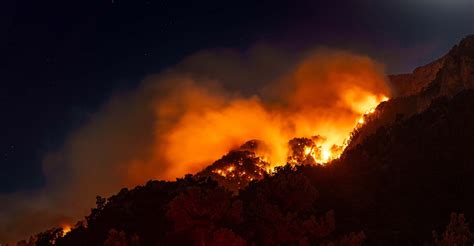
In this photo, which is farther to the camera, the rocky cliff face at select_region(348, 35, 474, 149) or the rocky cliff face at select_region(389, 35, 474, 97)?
the rocky cliff face at select_region(348, 35, 474, 149)

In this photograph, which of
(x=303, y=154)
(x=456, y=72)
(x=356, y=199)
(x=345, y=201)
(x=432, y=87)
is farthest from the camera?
(x=303, y=154)

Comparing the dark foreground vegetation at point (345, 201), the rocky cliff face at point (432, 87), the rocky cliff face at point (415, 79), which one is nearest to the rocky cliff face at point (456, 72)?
the rocky cliff face at point (432, 87)

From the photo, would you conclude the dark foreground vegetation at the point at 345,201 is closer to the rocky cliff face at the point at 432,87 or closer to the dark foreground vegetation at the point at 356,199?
the dark foreground vegetation at the point at 356,199

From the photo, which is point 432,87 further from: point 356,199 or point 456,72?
point 356,199

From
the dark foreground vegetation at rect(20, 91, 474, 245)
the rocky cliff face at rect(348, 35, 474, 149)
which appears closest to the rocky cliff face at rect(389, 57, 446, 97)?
the rocky cliff face at rect(348, 35, 474, 149)

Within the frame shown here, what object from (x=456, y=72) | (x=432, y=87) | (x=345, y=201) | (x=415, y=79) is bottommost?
(x=345, y=201)

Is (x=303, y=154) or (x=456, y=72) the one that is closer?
(x=456, y=72)

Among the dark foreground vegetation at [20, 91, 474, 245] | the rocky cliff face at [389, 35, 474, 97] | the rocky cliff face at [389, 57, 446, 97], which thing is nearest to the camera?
the dark foreground vegetation at [20, 91, 474, 245]

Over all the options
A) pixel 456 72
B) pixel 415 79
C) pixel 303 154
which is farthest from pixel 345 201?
pixel 415 79

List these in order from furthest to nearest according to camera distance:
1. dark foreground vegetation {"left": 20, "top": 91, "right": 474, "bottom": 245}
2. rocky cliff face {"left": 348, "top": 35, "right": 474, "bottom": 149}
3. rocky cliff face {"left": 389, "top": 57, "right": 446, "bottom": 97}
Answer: rocky cliff face {"left": 389, "top": 57, "right": 446, "bottom": 97}
rocky cliff face {"left": 348, "top": 35, "right": 474, "bottom": 149}
dark foreground vegetation {"left": 20, "top": 91, "right": 474, "bottom": 245}

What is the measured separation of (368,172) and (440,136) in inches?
463

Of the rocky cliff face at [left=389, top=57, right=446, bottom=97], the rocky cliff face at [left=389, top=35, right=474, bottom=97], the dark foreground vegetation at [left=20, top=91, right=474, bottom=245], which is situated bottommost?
the dark foreground vegetation at [left=20, top=91, right=474, bottom=245]

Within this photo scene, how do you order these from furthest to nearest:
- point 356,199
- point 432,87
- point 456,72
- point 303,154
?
point 303,154
point 432,87
point 456,72
point 356,199

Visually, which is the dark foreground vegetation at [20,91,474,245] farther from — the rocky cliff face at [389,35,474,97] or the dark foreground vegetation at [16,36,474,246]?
the rocky cliff face at [389,35,474,97]
